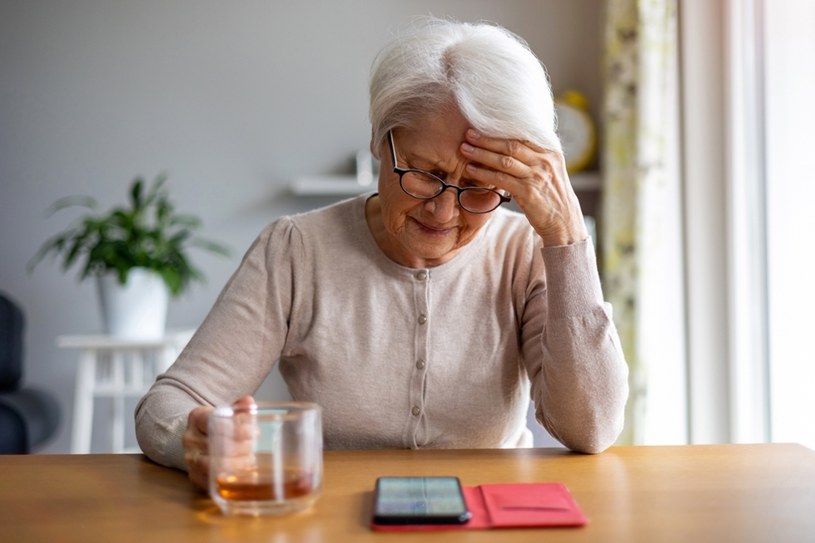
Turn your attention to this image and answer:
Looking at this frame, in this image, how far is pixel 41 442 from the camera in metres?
3.34

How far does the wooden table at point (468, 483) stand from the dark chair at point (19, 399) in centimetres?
206

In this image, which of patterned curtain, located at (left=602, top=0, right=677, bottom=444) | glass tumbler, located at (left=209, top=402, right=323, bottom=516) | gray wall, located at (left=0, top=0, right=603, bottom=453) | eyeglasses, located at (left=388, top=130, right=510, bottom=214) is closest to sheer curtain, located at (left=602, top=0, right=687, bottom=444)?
patterned curtain, located at (left=602, top=0, right=677, bottom=444)

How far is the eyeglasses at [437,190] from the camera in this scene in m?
1.36

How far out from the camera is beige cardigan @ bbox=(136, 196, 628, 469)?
4.67 ft

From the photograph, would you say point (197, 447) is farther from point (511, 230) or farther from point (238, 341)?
point (511, 230)

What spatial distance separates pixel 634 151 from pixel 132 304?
1821 mm

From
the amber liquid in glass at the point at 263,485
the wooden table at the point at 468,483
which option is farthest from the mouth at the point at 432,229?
the amber liquid in glass at the point at 263,485

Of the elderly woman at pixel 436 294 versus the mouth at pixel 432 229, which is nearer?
the elderly woman at pixel 436 294

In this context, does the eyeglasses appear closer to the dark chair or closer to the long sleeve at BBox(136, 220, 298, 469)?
the long sleeve at BBox(136, 220, 298, 469)

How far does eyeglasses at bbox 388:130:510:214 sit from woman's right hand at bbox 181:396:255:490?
461mm

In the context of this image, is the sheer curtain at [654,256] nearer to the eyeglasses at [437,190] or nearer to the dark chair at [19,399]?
the eyeglasses at [437,190]

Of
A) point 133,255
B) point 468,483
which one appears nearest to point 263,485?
point 468,483

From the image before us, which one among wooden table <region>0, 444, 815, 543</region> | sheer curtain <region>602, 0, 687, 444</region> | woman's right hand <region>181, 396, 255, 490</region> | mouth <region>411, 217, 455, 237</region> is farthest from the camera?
sheer curtain <region>602, 0, 687, 444</region>

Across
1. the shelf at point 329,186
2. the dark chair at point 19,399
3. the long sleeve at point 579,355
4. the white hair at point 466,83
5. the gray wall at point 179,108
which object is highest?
the gray wall at point 179,108
